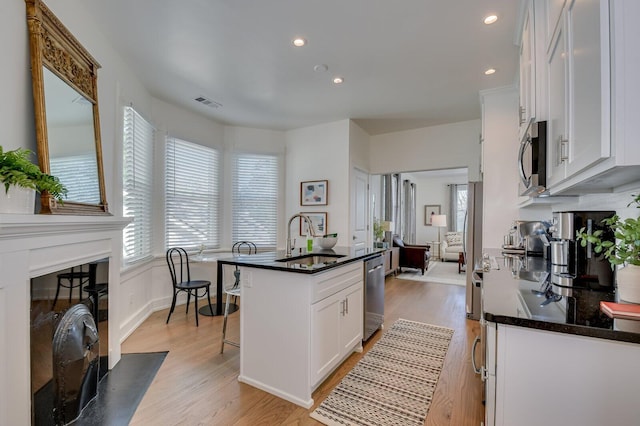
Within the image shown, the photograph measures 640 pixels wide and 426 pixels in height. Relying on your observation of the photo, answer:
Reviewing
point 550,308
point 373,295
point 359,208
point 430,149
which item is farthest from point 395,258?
point 550,308

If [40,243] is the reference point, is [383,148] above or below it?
above

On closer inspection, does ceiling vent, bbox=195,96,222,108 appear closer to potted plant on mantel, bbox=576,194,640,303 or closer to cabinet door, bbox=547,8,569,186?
cabinet door, bbox=547,8,569,186

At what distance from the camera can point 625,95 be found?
0.82 meters

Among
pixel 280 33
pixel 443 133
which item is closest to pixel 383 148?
pixel 443 133

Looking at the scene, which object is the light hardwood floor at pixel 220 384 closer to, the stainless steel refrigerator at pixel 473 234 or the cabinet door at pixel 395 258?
the stainless steel refrigerator at pixel 473 234

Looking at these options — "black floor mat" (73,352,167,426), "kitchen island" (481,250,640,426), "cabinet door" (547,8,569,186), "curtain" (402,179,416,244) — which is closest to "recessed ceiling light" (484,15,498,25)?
"cabinet door" (547,8,569,186)

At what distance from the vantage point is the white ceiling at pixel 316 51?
2260 millimetres

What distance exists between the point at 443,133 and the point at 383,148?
1092 millimetres

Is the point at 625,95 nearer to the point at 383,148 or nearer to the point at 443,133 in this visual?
the point at 443,133

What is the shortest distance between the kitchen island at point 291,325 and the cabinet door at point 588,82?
1.50 m

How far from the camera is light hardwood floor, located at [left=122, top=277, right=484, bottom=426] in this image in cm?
186

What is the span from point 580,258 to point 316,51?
2677 mm

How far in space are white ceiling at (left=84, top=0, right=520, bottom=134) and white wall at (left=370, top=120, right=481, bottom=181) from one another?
0.58 meters

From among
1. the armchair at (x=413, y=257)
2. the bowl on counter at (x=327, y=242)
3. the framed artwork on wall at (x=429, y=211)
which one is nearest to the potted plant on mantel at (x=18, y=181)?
the bowl on counter at (x=327, y=242)
